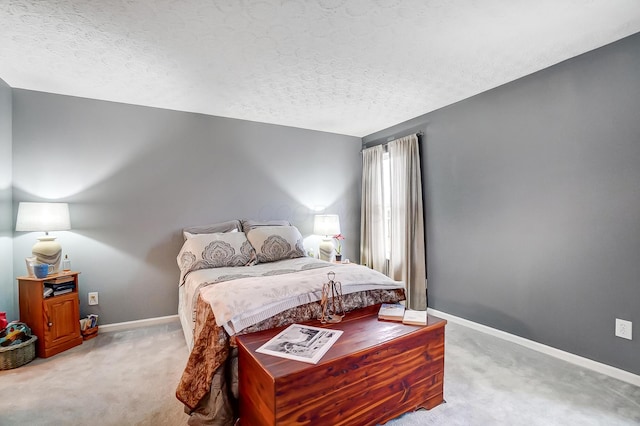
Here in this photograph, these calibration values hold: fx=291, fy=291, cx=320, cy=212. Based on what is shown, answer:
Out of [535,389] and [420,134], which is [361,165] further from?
[535,389]

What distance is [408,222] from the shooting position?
3.60 m

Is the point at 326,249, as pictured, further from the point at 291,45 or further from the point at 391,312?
the point at 291,45

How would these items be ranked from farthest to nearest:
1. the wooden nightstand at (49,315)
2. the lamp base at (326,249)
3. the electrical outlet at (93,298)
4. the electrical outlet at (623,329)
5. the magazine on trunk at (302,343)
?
the lamp base at (326,249), the electrical outlet at (93,298), the wooden nightstand at (49,315), the electrical outlet at (623,329), the magazine on trunk at (302,343)

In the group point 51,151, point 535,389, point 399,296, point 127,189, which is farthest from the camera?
point 127,189

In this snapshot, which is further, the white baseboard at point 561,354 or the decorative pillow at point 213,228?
the decorative pillow at point 213,228

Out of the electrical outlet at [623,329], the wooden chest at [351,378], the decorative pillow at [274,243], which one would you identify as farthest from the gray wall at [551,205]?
the decorative pillow at [274,243]

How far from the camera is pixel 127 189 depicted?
3.09m

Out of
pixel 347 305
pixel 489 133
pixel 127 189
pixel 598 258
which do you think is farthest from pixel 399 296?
pixel 127 189

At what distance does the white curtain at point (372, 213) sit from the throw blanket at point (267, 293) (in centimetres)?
187

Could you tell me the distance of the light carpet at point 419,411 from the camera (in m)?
1.68

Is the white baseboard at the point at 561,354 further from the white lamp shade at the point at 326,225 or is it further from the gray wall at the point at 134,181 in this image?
the gray wall at the point at 134,181

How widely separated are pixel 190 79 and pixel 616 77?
332cm

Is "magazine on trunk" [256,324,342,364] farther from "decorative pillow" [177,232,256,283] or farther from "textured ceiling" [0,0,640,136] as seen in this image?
"textured ceiling" [0,0,640,136]

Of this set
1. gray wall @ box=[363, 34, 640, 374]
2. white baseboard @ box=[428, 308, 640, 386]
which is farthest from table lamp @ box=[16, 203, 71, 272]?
white baseboard @ box=[428, 308, 640, 386]
